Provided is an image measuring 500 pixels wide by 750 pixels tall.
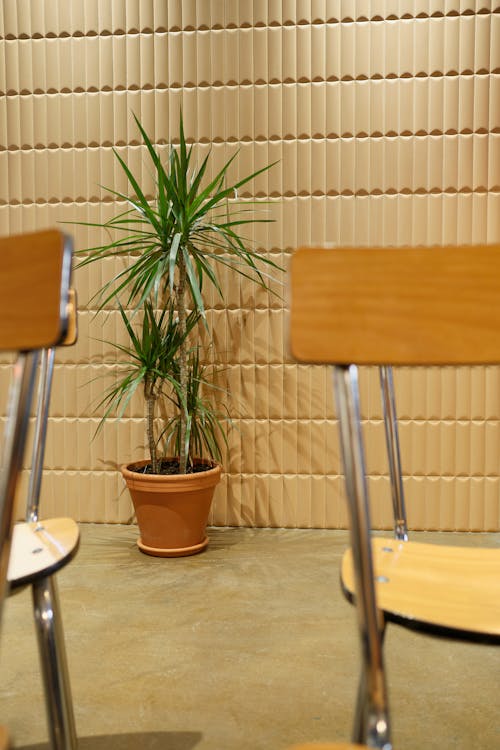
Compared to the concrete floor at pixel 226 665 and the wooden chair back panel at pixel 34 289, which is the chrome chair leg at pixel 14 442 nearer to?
the wooden chair back panel at pixel 34 289

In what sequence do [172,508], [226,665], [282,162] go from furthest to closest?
[282,162] < [172,508] < [226,665]

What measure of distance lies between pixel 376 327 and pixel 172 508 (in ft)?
6.44

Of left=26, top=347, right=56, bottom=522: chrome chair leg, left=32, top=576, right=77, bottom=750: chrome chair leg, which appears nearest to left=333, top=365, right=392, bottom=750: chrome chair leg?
left=32, top=576, right=77, bottom=750: chrome chair leg

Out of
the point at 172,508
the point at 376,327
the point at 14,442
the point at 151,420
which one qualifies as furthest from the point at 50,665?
the point at 151,420

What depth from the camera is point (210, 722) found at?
1521 mm

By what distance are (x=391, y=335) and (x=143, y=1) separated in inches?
106

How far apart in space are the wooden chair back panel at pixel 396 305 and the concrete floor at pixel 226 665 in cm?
101

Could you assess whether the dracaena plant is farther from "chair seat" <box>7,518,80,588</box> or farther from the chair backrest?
the chair backrest

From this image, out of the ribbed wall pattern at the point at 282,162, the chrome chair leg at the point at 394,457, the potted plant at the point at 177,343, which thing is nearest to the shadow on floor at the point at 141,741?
the chrome chair leg at the point at 394,457

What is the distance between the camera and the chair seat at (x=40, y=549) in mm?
1017

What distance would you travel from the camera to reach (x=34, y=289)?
70 cm

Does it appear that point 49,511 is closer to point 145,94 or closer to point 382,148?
point 145,94

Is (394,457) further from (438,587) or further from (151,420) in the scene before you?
(151,420)

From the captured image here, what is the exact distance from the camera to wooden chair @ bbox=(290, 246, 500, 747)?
0.69m
